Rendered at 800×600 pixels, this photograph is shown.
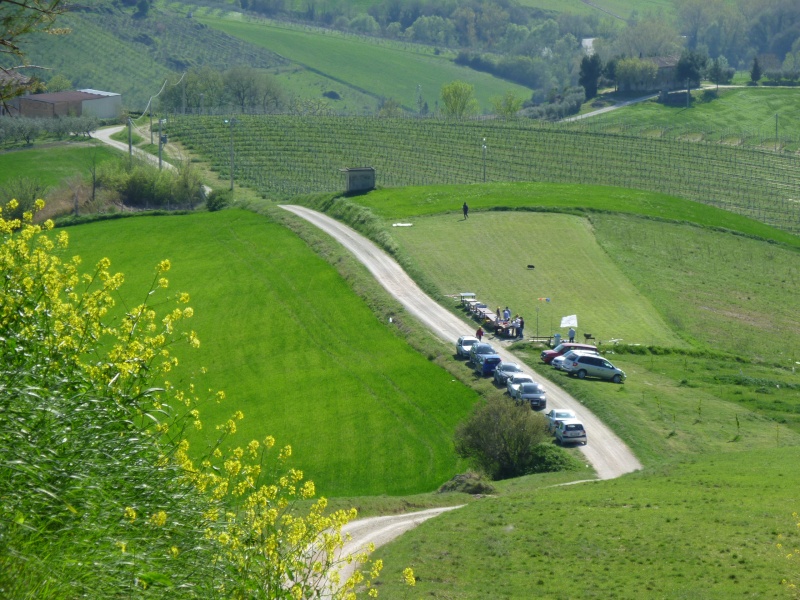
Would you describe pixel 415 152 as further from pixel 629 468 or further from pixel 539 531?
pixel 539 531

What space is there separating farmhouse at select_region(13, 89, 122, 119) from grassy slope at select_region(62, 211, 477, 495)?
6304cm

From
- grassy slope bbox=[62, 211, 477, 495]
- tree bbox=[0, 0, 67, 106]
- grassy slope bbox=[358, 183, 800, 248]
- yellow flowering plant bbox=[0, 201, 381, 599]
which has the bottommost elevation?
grassy slope bbox=[62, 211, 477, 495]

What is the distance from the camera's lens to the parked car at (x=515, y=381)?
57.4 m

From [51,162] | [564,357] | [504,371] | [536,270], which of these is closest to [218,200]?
[51,162]

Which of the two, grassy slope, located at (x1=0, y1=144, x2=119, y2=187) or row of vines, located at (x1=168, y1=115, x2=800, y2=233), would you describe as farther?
row of vines, located at (x1=168, y1=115, x2=800, y2=233)

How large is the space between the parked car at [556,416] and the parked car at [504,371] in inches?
231

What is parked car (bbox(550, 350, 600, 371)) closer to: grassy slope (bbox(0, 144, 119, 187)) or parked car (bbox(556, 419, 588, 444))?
parked car (bbox(556, 419, 588, 444))

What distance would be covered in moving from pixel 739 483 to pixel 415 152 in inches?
4235

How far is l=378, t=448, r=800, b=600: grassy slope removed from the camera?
30.8 metres

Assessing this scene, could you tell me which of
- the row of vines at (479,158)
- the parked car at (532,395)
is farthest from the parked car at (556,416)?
the row of vines at (479,158)

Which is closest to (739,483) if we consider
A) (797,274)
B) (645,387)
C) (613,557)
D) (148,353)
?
(613,557)

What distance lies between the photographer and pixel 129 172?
116 m

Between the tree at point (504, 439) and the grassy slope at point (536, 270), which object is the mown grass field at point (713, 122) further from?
the tree at point (504, 439)

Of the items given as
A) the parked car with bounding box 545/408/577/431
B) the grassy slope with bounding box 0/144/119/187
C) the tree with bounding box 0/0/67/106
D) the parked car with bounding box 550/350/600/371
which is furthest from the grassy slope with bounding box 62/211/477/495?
the tree with bounding box 0/0/67/106
